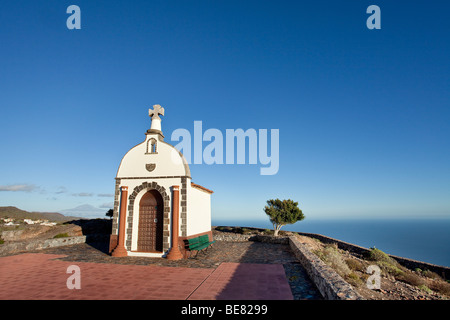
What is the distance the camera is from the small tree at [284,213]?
24.5m

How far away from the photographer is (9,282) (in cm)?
655

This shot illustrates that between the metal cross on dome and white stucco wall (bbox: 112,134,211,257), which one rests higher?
the metal cross on dome

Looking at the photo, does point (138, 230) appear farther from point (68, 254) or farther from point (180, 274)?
point (180, 274)

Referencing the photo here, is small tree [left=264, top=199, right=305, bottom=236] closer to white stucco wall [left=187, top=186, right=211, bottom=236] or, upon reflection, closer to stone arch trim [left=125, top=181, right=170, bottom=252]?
white stucco wall [left=187, top=186, right=211, bottom=236]

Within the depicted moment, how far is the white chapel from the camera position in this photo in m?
10.8

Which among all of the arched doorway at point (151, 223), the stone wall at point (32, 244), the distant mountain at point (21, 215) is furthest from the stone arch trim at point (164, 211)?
the distant mountain at point (21, 215)

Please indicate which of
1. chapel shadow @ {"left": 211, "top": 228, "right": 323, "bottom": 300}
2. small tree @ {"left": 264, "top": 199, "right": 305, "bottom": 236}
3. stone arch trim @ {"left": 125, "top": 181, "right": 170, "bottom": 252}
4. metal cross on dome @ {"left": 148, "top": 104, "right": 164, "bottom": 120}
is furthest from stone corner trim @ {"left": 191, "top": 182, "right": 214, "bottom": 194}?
small tree @ {"left": 264, "top": 199, "right": 305, "bottom": 236}

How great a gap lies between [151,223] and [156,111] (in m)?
5.88

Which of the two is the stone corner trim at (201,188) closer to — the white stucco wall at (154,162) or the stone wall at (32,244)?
the white stucco wall at (154,162)

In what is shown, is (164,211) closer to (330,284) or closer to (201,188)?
(201,188)

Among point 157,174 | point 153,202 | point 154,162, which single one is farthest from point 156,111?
point 153,202

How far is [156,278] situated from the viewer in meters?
7.07

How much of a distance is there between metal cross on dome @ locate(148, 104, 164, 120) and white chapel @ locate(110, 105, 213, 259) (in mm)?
751
